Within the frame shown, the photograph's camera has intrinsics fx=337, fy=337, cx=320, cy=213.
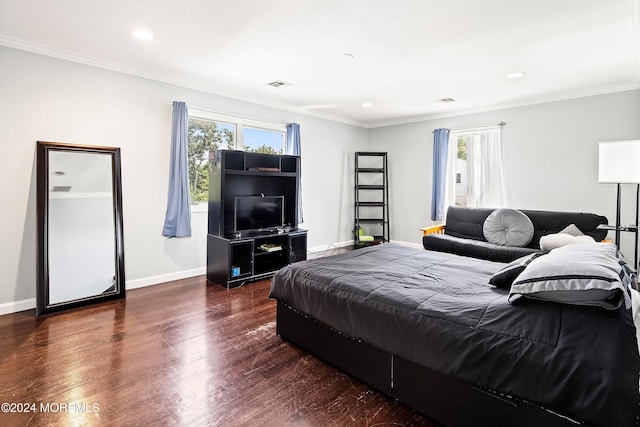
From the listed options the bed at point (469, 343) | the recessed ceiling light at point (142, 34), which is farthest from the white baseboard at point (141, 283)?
the recessed ceiling light at point (142, 34)

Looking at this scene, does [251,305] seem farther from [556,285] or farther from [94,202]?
[556,285]

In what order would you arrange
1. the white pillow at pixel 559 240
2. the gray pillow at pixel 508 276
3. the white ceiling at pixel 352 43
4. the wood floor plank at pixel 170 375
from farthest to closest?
the white pillow at pixel 559 240, the white ceiling at pixel 352 43, the gray pillow at pixel 508 276, the wood floor plank at pixel 170 375

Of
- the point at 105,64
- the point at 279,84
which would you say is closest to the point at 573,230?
the point at 279,84

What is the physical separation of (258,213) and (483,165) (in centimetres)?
376

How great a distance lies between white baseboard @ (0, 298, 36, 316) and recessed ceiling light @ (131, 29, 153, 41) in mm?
2770

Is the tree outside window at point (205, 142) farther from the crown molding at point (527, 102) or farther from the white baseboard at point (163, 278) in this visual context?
the crown molding at point (527, 102)

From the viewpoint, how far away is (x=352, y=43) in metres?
3.11

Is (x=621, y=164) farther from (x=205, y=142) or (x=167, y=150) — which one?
(x=167, y=150)

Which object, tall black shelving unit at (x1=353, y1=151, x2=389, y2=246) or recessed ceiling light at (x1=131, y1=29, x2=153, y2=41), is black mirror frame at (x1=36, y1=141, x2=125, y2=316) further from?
tall black shelving unit at (x1=353, y1=151, x2=389, y2=246)

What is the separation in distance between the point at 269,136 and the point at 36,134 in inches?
115

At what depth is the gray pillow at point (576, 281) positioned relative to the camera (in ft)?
4.50

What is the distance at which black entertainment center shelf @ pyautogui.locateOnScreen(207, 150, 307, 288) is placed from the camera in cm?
423

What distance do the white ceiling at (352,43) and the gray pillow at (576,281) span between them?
1.92 m

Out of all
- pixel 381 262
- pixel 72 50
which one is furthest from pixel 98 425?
pixel 72 50
